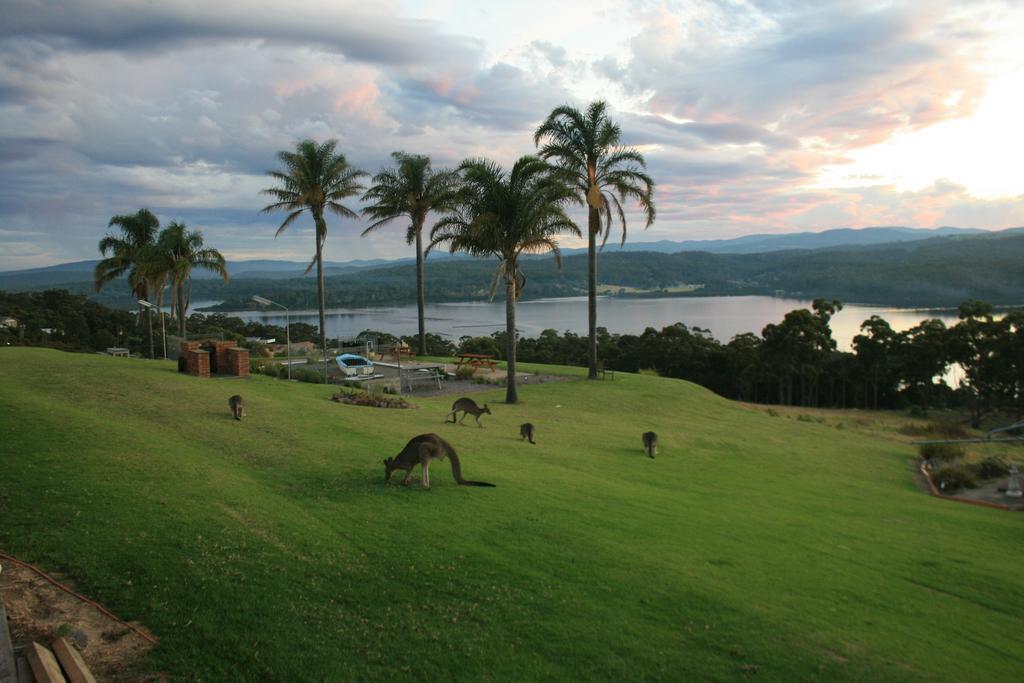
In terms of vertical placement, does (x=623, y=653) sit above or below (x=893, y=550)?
above

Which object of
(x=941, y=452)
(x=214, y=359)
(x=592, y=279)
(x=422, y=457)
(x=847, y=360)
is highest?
(x=592, y=279)

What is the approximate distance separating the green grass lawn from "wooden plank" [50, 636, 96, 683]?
0.42m

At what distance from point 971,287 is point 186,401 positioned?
386ft

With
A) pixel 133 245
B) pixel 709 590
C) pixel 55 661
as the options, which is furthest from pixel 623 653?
pixel 133 245

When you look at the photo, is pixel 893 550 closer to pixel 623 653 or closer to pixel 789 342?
pixel 623 653

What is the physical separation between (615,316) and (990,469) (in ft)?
301

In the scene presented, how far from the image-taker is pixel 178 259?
3419cm

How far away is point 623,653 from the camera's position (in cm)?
539

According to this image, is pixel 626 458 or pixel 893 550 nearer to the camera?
pixel 893 550

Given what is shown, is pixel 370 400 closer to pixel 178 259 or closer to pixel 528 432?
pixel 528 432

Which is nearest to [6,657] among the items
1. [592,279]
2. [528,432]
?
[528,432]

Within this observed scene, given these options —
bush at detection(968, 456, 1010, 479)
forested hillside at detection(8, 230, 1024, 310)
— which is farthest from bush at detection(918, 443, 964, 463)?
forested hillside at detection(8, 230, 1024, 310)

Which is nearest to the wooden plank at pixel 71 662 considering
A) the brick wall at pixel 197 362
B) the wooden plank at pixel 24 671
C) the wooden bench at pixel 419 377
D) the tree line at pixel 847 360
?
the wooden plank at pixel 24 671

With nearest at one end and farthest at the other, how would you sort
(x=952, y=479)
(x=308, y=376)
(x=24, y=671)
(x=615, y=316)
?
(x=24, y=671), (x=952, y=479), (x=308, y=376), (x=615, y=316)
